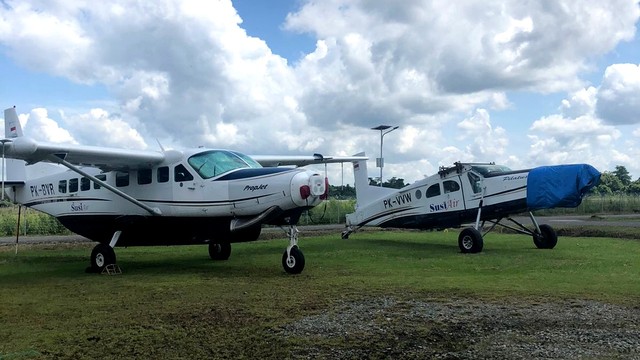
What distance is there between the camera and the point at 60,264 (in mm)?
14164

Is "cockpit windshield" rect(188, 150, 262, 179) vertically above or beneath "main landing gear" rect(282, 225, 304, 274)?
above

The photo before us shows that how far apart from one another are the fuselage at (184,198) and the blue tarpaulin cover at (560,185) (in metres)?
6.84

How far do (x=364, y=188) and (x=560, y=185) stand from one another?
761cm

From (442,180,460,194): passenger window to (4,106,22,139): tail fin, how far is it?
1204cm

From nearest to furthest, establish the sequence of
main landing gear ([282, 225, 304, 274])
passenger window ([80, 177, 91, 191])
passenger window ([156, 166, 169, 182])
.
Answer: main landing gear ([282, 225, 304, 274]) < passenger window ([156, 166, 169, 182]) < passenger window ([80, 177, 91, 191])

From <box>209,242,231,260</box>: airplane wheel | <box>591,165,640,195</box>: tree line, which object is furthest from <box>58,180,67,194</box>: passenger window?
<box>591,165,640,195</box>: tree line

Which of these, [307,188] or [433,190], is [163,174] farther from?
[433,190]

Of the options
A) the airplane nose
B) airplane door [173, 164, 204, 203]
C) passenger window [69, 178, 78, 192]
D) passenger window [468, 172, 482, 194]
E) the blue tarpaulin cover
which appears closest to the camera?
the airplane nose

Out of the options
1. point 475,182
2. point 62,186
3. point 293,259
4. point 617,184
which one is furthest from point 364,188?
point 617,184

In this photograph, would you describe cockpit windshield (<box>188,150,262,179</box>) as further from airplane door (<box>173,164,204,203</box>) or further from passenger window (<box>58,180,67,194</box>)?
passenger window (<box>58,180,67,194</box>)

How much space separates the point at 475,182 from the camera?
15.8 m

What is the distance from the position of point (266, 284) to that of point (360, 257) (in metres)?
4.94

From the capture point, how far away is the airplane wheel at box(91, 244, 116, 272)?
12305mm

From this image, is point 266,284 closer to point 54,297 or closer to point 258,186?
point 258,186
